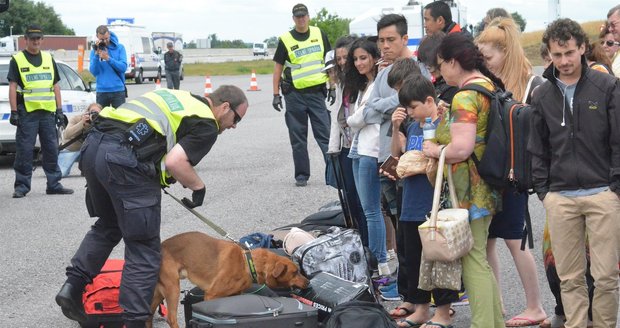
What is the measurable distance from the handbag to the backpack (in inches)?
9.9

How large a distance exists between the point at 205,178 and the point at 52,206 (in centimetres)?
247

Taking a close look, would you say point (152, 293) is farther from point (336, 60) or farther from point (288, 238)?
point (336, 60)

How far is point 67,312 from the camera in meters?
5.83

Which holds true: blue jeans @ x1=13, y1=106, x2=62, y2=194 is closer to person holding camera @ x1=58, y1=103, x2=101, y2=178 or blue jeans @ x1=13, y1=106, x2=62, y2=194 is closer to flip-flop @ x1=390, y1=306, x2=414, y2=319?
person holding camera @ x1=58, y1=103, x2=101, y2=178

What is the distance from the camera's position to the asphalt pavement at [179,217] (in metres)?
6.85

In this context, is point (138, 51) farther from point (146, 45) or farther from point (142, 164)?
point (142, 164)

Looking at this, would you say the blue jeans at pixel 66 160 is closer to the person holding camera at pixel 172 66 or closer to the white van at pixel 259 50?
the person holding camera at pixel 172 66

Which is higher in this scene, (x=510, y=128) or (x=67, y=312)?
(x=510, y=128)

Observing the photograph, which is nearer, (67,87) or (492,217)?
(492,217)

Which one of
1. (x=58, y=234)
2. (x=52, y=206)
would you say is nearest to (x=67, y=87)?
(x=52, y=206)

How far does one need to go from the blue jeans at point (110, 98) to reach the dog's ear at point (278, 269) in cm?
884

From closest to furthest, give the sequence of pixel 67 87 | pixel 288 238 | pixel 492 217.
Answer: pixel 492 217
pixel 288 238
pixel 67 87

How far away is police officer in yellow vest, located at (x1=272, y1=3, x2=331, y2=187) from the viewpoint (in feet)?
37.9

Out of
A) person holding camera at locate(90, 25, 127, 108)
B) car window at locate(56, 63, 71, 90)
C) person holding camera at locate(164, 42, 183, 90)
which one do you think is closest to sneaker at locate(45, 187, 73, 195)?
person holding camera at locate(90, 25, 127, 108)
